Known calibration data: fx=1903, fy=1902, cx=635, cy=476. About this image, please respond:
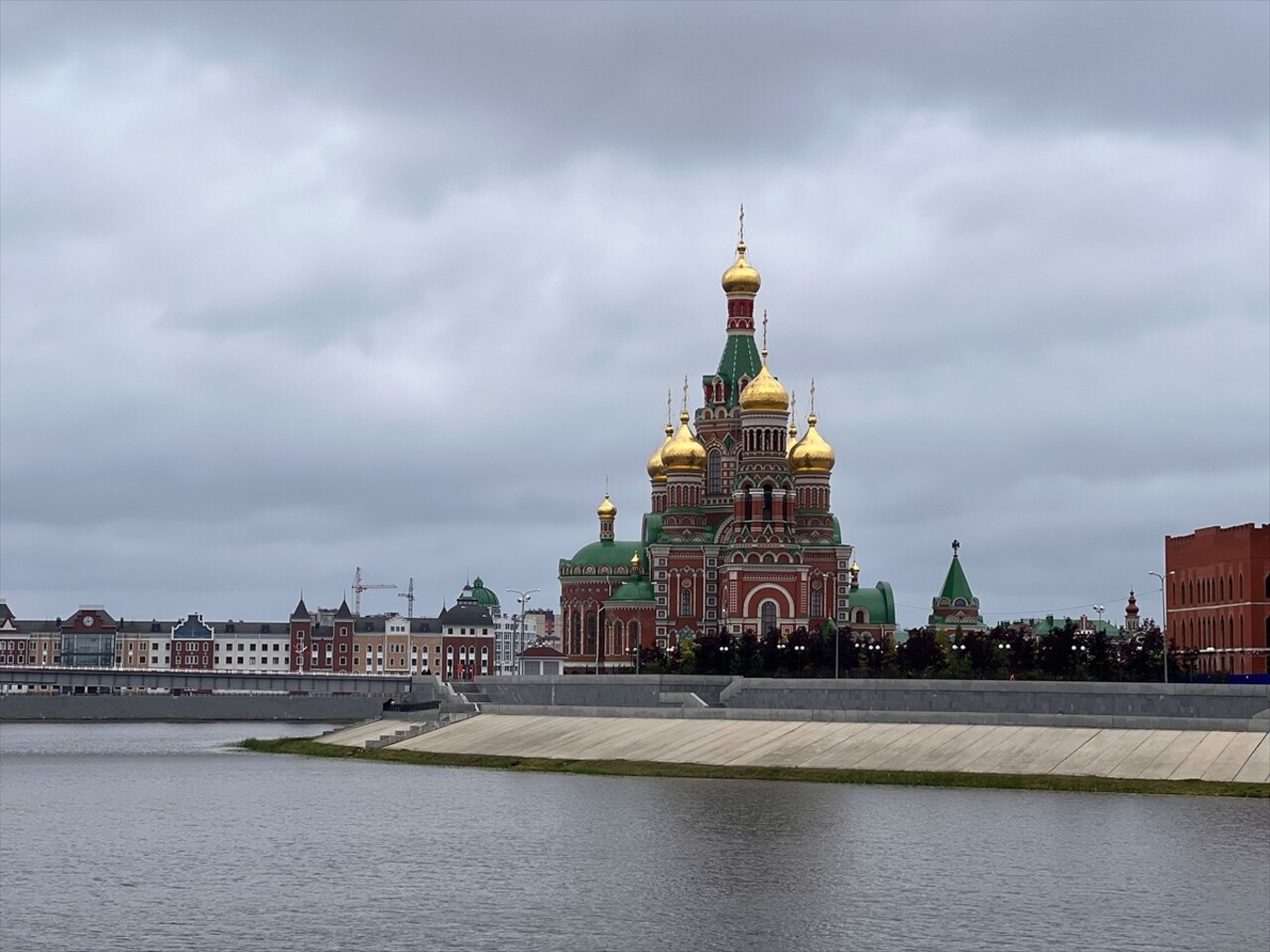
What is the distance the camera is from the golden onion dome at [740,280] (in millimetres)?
142250

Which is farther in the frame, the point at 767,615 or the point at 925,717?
the point at 767,615

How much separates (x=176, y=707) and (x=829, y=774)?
299 ft

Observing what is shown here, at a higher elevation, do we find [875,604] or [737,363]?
[737,363]

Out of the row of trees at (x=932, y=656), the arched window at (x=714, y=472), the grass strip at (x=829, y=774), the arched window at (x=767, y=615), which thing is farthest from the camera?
the arched window at (x=714, y=472)

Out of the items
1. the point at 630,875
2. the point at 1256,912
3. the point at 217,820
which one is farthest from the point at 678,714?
the point at 1256,912

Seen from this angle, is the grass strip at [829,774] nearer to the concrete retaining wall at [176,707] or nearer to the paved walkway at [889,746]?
the paved walkway at [889,746]

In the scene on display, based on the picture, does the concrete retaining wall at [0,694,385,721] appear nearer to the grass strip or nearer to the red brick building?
the grass strip

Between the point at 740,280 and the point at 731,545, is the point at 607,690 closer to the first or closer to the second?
the point at 731,545

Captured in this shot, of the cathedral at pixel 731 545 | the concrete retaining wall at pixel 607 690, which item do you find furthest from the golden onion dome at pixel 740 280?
the concrete retaining wall at pixel 607 690

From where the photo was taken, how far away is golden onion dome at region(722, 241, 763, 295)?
142250mm

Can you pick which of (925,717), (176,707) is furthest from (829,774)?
(176,707)

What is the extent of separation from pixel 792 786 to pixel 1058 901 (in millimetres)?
29608

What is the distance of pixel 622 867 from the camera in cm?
5372

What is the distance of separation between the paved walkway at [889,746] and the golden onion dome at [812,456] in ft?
134
